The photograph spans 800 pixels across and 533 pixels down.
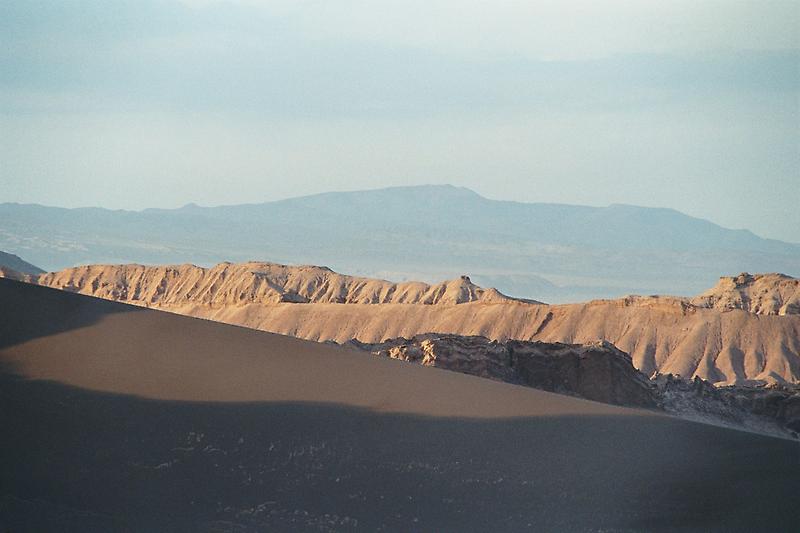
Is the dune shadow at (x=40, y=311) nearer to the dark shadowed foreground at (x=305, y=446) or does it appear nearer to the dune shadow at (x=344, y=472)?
the dark shadowed foreground at (x=305, y=446)

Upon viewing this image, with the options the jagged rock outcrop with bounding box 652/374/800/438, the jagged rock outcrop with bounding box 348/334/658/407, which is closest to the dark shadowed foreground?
the jagged rock outcrop with bounding box 348/334/658/407

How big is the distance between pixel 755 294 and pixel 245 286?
1946 inches

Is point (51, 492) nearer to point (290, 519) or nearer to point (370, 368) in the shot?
point (290, 519)

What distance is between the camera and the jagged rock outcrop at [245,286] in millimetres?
109438

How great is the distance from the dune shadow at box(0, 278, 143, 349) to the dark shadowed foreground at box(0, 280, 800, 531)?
3cm

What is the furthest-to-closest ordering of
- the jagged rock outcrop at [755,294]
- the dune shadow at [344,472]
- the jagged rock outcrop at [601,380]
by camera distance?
the jagged rock outcrop at [755,294]
the jagged rock outcrop at [601,380]
the dune shadow at [344,472]

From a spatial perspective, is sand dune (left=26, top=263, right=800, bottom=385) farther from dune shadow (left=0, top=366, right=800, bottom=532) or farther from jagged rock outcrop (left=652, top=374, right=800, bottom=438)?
dune shadow (left=0, top=366, right=800, bottom=532)

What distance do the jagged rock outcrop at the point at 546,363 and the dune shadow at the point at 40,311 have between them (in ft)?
45.8

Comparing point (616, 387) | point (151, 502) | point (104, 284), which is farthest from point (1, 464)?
point (104, 284)

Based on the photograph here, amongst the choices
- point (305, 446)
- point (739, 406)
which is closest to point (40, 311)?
point (305, 446)

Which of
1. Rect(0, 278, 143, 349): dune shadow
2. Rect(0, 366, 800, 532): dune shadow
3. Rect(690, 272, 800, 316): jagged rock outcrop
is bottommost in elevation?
Rect(0, 366, 800, 532): dune shadow

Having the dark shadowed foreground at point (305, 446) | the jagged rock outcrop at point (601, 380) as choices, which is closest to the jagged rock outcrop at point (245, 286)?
the jagged rock outcrop at point (601, 380)

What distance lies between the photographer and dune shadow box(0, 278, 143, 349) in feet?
53.9

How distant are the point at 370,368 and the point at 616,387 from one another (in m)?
18.6
